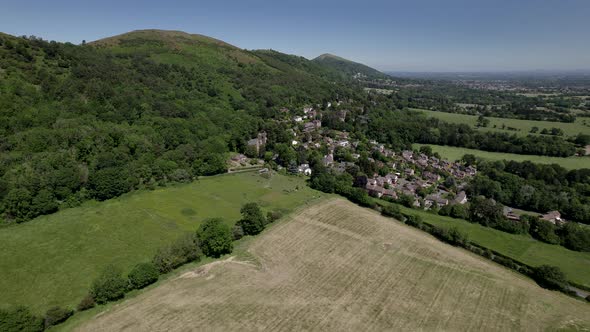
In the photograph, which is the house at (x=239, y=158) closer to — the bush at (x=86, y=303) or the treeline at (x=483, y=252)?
the treeline at (x=483, y=252)

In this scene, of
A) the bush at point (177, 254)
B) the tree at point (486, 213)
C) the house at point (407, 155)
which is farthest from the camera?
the house at point (407, 155)

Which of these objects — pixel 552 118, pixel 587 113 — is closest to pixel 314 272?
pixel 552 118

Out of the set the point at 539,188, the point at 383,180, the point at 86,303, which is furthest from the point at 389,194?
the point at 86,303

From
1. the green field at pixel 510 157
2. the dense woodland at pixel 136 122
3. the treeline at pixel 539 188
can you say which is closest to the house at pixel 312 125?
the dense woodland at pixel 136 122

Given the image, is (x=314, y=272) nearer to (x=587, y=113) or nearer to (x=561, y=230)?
(x=561, y=230)

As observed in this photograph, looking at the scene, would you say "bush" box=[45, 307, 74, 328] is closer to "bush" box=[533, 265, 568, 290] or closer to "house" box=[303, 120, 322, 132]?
"bush" box=[533, 265, 568, 290]

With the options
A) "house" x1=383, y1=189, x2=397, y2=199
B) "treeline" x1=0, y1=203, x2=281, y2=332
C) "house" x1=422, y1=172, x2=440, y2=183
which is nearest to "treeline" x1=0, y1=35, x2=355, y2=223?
"treeline" x1=0, y1=203, x2=281, y2=332
